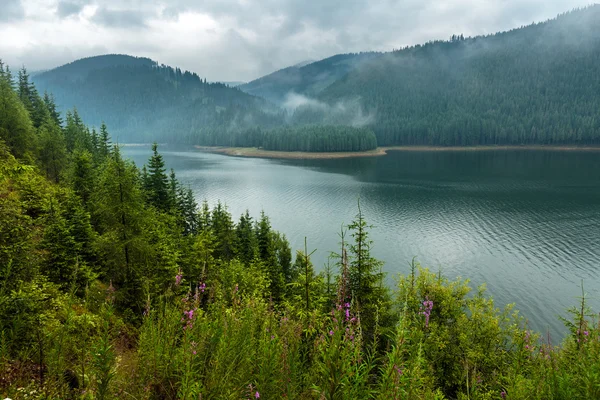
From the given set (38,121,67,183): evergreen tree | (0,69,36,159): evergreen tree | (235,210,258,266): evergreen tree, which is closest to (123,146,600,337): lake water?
(235,210,258,266): evergreen tree

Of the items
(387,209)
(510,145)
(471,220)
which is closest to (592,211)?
(471,220)

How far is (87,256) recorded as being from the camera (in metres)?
18.9

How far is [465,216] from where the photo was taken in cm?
6438

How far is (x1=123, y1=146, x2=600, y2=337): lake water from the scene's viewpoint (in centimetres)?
3894

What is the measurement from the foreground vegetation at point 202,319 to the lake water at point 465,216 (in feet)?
29.5

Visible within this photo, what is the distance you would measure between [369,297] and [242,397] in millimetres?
16147

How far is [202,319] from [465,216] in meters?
67.2

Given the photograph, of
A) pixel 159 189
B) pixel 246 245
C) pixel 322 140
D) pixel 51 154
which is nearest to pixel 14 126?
pixel 51 154

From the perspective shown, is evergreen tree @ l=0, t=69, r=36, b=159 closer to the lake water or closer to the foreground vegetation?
the foreground vegetation

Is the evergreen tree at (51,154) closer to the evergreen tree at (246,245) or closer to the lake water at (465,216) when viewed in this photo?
the evergreen tree at (246,245)

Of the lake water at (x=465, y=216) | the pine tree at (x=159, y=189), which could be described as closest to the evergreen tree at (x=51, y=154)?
the pine tree at (x=159, y=189)

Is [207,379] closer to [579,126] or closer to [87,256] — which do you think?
[87,256]

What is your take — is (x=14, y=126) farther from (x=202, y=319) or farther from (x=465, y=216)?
(x=465, y=216)

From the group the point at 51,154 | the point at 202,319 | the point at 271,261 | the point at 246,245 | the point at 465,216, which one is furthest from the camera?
the point at 465,216
